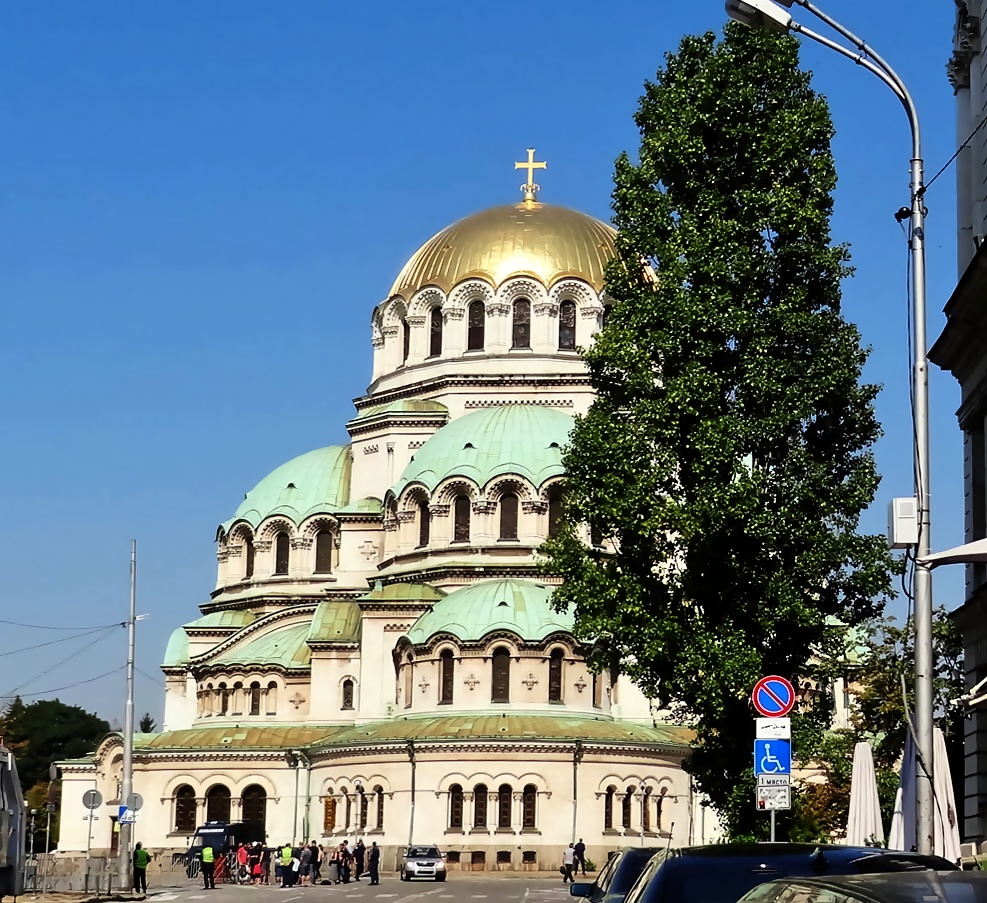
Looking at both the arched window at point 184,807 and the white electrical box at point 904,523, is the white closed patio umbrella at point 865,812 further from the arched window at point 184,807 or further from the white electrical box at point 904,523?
the arched window at point 184,807

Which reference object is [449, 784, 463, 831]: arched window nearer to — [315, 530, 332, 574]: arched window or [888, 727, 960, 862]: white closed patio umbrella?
[315, 530, 332, 574]: arched window

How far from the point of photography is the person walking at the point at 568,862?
178ft

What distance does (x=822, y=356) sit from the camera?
25.3m

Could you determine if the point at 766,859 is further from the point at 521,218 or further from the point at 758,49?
the point at 521,218

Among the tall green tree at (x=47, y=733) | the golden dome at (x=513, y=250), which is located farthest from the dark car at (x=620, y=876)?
the tall green tree at (x=47, y=733)

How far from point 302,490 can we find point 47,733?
5290cm

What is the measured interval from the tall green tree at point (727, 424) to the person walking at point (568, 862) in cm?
2863

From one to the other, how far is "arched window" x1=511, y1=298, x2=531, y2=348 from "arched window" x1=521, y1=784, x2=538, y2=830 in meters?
19.2

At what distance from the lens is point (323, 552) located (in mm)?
75062

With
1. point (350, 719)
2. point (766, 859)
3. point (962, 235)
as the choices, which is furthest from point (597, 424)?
point (350, 719)

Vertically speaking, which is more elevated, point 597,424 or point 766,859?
point 597,424

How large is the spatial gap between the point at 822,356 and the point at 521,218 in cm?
5007

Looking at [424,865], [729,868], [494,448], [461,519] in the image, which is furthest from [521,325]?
[729,868]

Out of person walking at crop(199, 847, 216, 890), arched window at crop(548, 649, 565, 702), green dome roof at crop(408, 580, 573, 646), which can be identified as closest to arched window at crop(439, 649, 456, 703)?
green dome roof at crop(408, 580, 573, 646)
